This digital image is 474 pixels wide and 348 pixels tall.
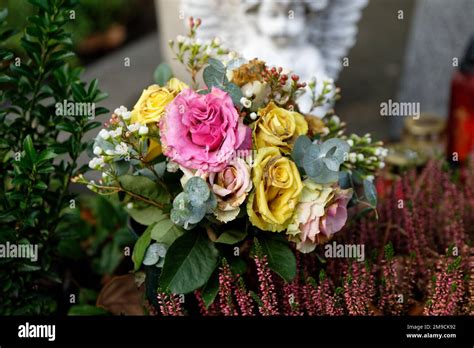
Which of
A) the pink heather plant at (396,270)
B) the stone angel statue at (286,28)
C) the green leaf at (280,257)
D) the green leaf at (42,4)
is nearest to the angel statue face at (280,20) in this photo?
the stone angel statue at (286,28)

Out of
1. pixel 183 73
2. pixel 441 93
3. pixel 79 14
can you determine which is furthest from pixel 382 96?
pixel 79 14

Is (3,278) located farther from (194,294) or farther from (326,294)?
(326,294)

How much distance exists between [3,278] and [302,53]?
4.98 ft

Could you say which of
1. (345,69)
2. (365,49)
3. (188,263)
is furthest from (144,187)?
(365,49)

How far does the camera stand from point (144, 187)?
115 cm

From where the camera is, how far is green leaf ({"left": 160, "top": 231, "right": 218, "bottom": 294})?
1042mm

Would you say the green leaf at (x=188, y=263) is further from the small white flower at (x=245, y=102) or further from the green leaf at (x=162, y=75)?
the green leaf at (x=162, y=75)

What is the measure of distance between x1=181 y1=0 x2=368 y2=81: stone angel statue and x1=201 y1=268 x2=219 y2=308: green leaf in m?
Answer: 1.26

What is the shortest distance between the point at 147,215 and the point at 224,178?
215 mm

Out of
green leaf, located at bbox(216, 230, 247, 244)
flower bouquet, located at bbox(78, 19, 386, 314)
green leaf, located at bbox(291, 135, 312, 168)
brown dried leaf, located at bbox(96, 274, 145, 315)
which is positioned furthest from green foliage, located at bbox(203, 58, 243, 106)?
brown dried leaf, located at bbox(96, 274, 145, 315)

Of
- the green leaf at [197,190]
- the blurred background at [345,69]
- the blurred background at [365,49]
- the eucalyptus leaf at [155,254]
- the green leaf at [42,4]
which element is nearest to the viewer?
the green leaf at [197,190]

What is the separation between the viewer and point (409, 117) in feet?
9.43

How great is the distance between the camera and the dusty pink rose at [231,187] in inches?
40.3

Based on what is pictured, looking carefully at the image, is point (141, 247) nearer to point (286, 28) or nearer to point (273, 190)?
point (273, 190)
